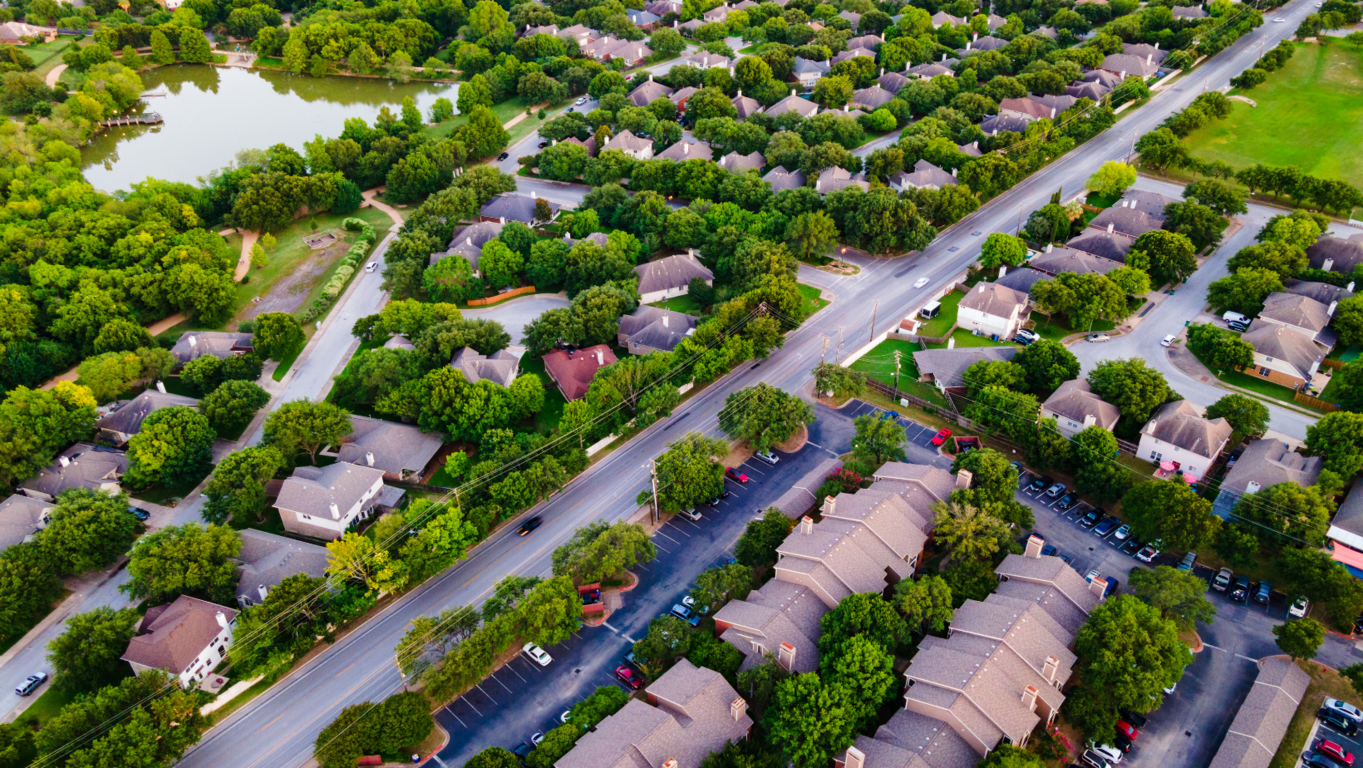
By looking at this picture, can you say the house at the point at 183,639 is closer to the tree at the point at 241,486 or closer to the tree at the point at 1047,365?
the tree at the point at 241,486

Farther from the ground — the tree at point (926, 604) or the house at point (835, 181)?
the house at point (835, 181)

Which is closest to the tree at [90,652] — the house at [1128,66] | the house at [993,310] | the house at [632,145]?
the house at [993,310]

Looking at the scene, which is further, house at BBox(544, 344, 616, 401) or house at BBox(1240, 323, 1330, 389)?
house at BBox(544, 344, 616, 401)

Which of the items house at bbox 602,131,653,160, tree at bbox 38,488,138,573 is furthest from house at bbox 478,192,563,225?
tree at bbox 38,488,138,573

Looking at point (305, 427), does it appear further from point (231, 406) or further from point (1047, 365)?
point (1047, 365)

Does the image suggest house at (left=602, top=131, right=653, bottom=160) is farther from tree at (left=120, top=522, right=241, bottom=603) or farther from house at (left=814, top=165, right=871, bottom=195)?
tree at (left=120, top=522, right=241, bottom=603)

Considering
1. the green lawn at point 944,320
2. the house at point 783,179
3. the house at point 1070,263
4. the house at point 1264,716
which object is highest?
the house at point 783,179

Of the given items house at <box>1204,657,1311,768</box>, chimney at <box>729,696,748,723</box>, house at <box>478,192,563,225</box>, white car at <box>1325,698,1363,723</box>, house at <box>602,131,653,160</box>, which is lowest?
white car at <box>1325,698,1363,723</box>
